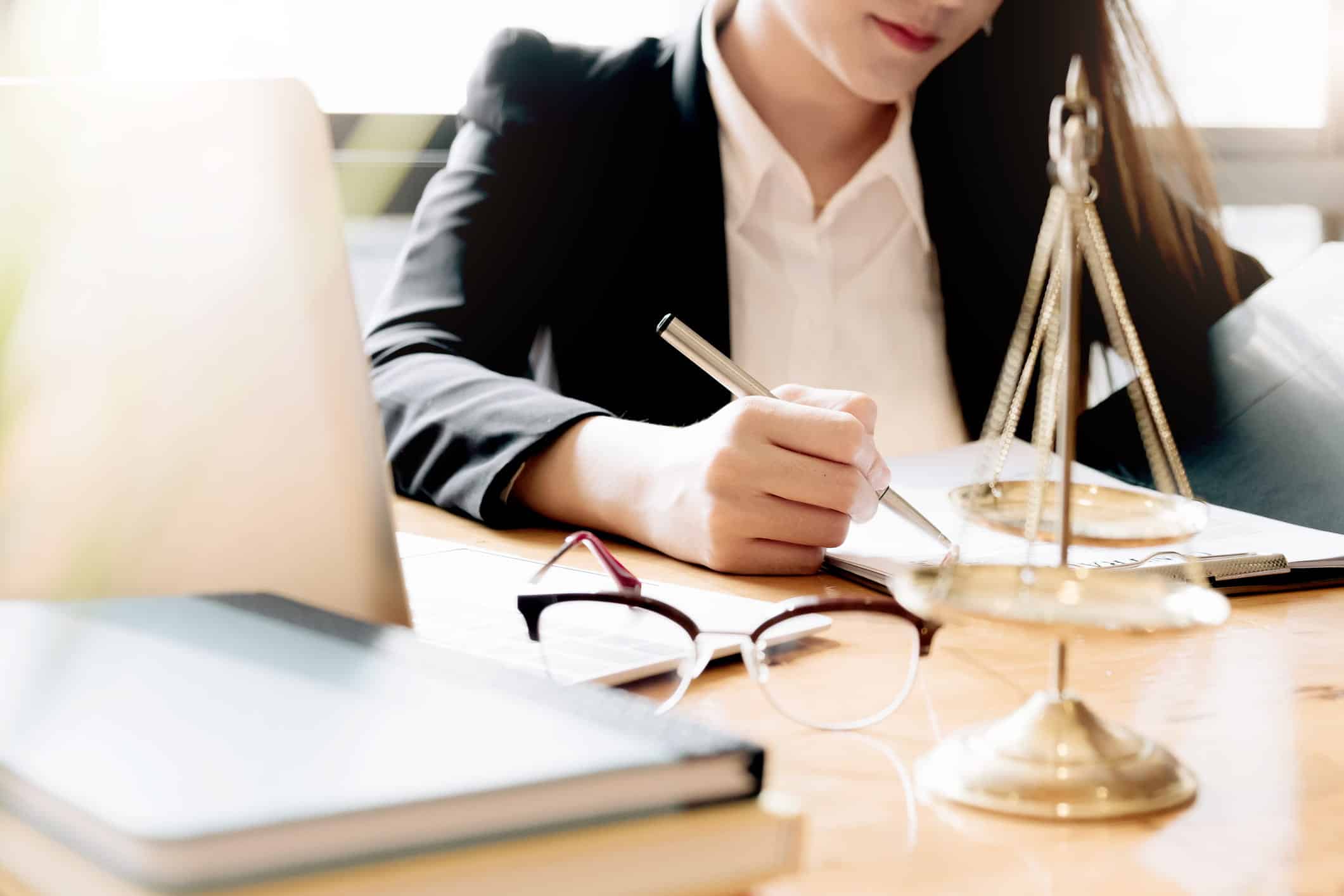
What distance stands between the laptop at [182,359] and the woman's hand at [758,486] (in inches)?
11.6

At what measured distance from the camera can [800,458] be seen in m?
0.79

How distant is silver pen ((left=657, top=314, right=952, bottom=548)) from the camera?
31.6 inches

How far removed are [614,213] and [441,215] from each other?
18 cm

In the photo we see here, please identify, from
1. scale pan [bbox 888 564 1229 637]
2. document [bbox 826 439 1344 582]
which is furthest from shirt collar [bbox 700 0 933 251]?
scale pan [bbox 888 564 1229 637]

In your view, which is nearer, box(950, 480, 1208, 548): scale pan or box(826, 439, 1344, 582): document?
box(950, 480, 1208, 548): scale pan

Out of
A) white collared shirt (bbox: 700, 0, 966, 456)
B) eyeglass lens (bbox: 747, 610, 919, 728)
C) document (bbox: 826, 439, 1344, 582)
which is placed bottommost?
white collared shirt (bbox: 700, 0, 966, 456)

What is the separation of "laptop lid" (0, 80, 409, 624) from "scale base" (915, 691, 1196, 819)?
0.76 ft

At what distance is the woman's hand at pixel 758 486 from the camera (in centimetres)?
77

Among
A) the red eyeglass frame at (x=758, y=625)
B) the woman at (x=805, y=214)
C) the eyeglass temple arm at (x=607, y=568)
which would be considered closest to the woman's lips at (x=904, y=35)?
the woman at (x=805, y=214)

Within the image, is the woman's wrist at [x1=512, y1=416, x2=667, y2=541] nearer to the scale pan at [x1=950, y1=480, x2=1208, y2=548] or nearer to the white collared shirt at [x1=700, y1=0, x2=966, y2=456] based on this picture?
the scale pan at [x1=950, y1=480, x2=1208, y2=548]

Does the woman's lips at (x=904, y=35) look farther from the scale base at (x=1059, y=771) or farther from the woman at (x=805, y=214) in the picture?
the scale base at (x=1059, y=771)

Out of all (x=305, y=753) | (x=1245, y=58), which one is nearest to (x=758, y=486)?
(x=305, y=753)

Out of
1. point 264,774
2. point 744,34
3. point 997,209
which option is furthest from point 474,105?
point 264,774

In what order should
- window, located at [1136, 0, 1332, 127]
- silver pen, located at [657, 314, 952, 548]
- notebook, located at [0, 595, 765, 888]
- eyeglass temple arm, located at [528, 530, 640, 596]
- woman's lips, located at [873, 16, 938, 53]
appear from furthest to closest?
window, located at [1136, 0, 1332, 127]
woman's lips, located at [873, 16, 938, 53]
silver pen, located at [657, 314, 952, 548]
eyeglass temple arm, located at [528, 530, 640, 596]
notebook, located at [0, 595, 765, 888]
